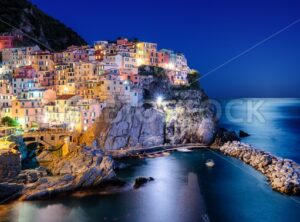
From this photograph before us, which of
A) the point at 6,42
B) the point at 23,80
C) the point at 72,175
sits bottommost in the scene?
the point at 72,175

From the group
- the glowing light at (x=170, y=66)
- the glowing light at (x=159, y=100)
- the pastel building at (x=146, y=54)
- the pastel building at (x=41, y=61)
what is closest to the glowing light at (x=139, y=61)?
the pastel building at (x=146, y=54)

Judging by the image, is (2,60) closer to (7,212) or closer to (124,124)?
(124,124)

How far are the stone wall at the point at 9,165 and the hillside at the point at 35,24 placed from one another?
33.1m

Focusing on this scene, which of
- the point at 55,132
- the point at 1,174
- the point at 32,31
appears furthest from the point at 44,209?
the point at 32,31

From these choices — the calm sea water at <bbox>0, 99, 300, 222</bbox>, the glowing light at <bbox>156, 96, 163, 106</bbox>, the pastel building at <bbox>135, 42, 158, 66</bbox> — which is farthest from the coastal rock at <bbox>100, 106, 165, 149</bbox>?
the pastel building at <bbox>135, 42, 158, 66</bbox>

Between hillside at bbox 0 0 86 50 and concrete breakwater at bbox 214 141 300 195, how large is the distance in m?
35.4

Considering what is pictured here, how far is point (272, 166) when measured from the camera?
105 feet

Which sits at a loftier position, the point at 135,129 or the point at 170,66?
the point at 170,66

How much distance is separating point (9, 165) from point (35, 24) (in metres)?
40.2

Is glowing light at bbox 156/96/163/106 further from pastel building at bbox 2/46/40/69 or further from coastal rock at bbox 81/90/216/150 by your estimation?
pastel building at bbox 2/46/40/69

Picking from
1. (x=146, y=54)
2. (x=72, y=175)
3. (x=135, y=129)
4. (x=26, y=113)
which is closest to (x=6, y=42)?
(x=26, y=113)

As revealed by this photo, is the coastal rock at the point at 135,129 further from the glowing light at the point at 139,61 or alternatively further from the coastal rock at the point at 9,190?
the coastal rock at the point at 9,190

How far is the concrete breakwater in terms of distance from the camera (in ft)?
88.2

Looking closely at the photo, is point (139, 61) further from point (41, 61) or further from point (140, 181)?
point (140, 181)
